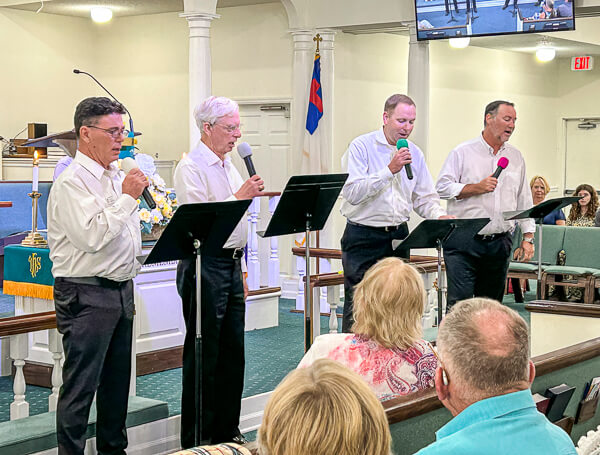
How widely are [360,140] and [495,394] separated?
3.23 metres

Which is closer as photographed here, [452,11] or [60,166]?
[60,166]

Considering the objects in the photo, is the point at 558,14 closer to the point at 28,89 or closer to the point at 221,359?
the point at 221,359

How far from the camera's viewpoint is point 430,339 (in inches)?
213

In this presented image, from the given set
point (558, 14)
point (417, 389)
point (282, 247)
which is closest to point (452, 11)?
point (558, 14)

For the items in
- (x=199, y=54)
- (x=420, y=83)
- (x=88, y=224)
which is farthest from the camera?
(x=420, y=83)

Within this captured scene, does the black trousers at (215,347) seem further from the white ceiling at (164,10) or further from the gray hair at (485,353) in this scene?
the white ceiling at (164,10)

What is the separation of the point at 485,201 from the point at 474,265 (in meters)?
0.38

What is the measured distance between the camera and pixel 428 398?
2795 mm

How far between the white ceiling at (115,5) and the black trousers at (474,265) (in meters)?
6.11

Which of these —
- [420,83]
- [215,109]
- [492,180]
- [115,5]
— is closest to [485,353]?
[215,109]

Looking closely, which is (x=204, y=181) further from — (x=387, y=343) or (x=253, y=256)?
(x=253, y=256)

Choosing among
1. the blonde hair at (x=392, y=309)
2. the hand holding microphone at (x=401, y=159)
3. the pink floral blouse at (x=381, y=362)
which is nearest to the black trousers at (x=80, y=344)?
the pink floral blouse at (x=381, y=362)

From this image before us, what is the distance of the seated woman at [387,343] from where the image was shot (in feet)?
9.75

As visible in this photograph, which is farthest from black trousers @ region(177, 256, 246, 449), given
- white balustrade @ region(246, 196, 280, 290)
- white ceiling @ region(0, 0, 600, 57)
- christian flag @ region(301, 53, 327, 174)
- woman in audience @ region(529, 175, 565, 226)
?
woman in audience @ region(529, 175, 565, 226)
